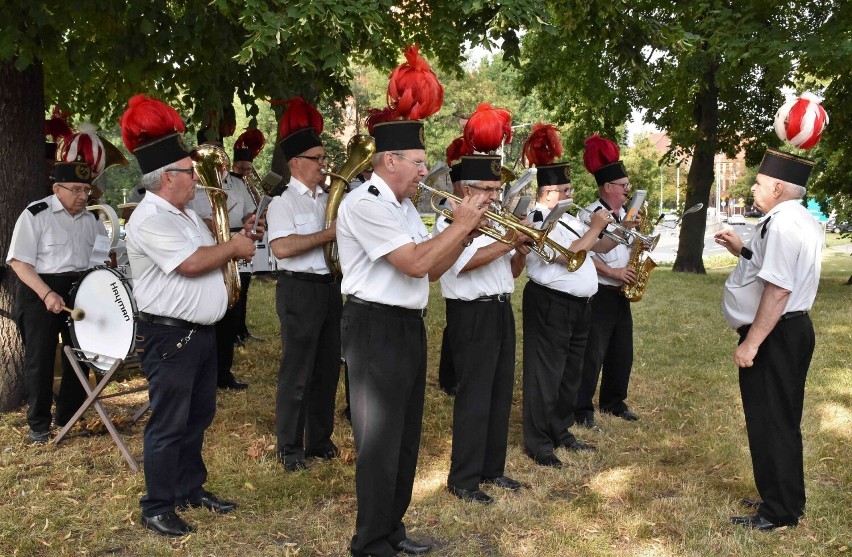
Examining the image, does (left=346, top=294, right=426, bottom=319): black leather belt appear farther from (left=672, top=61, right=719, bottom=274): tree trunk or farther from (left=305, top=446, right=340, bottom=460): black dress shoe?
(left=672, top=61, right=719, bottom=274): tree trunk

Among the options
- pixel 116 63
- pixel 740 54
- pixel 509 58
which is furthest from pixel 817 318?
pixel 116 63

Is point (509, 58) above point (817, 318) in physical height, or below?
above

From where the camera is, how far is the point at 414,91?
434cm

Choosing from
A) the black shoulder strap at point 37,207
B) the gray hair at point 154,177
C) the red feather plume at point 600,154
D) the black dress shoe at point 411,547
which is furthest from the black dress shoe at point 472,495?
the black shoulder strap at point 37,207

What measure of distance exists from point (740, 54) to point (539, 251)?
1050cm

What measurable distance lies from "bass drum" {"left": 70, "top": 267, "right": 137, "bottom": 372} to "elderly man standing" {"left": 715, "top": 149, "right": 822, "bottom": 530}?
12.6ft

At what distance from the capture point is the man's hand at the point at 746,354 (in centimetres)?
479

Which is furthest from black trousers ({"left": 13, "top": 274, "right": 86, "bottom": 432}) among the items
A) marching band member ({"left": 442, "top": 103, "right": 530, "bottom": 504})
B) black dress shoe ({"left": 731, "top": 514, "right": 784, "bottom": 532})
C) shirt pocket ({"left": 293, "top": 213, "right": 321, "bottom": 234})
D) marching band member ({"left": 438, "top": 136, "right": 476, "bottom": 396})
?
black dress shoe ({"left": 731, "top": 514, "right": 784, "bottom": 532})

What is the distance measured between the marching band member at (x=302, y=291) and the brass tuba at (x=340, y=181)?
0.06 meters

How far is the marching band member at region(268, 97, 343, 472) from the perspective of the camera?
5.84 m

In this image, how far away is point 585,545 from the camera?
4.75 meters

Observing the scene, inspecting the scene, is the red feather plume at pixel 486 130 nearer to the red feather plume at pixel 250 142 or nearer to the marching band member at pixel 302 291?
the marching band member at pixel 302 291

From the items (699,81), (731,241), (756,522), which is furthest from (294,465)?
(699,81)

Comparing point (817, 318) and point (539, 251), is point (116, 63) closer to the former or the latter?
point (539, 251)
